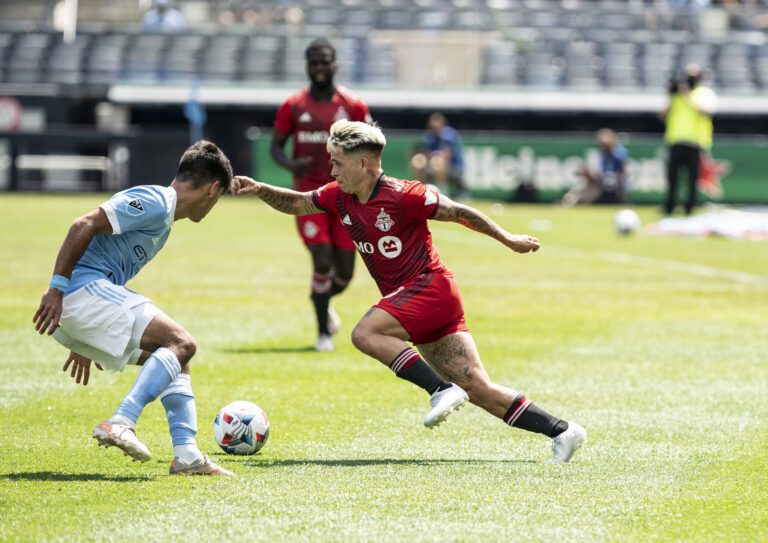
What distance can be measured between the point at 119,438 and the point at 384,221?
5.97ft

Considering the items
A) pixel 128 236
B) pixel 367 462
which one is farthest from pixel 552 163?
pixel 128 236

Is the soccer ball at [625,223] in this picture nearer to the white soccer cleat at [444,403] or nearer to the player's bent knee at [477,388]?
the player's bent knee at [477,388]

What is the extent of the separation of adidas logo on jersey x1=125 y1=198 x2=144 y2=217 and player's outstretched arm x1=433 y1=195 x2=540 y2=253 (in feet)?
4.92

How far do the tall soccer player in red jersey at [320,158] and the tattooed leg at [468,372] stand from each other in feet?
13.6

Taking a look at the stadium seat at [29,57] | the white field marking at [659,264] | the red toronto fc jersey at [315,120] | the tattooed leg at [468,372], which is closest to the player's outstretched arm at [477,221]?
the tattooed leg at [468,372]

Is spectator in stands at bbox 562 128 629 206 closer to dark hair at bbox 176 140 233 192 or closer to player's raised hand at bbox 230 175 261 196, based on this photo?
player's raised hand at bbox 230 175 261 196

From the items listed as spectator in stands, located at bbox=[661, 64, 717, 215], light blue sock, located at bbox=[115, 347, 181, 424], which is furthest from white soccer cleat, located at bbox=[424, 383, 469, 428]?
spectator in stands, located at bbox=[661, 64, 717, 215]

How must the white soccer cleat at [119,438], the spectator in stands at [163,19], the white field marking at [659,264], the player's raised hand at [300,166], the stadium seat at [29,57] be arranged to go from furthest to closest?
the spectator in stands at [163,19], the stadium seat at [29,57], the white field marking at [659,264], the player's raised hand at [300,166], the white soccer cleat at [119,438]

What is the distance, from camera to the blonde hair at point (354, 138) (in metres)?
6.62

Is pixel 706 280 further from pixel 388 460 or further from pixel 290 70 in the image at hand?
pixel 290 70

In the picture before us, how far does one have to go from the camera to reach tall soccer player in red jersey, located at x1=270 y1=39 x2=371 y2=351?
36.0ft

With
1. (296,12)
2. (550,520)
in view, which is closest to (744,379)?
(550,520)

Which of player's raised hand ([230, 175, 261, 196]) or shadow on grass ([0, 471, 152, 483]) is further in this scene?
player's raised hand ([230, 175, 261, 196])

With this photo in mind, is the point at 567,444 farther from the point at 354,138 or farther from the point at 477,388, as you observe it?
the point at 354,138
